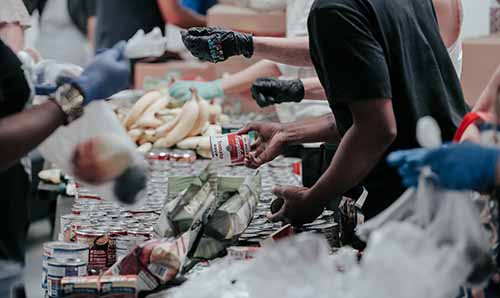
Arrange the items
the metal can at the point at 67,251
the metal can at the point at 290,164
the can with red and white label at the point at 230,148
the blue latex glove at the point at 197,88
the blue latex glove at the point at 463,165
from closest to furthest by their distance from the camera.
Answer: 1. the blue latex glove at the point at 463,165
2. the metal can at the point at 67,251
3. the can with red and white label at the point at 230,148
4. the metal can at the point at 290,164
5. the blue latex glove at the point at 197,88

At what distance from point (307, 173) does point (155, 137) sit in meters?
1.25

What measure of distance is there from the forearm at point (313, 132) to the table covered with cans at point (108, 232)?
0.25 meters

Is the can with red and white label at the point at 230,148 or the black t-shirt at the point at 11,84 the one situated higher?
the black t-shirt at the point at 11,84

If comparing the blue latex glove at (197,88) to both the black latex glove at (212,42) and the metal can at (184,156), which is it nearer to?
the metal can at (184,156)

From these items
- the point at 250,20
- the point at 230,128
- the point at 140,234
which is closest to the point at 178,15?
the point at 250,20

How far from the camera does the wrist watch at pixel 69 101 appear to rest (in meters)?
2.06

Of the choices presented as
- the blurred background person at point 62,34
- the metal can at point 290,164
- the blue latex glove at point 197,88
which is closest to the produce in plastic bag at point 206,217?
the metal can at point 290,164

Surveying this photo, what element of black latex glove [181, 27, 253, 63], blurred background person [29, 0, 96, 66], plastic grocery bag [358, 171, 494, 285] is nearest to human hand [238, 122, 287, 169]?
black latex glove [181, 27, 253, 63]

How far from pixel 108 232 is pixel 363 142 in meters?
0.80

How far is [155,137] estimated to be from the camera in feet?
14.3

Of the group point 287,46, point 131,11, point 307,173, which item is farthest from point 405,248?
point 131,11

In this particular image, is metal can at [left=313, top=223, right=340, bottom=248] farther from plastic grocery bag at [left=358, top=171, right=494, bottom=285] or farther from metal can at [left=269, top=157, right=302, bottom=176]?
metal can at [left=269, top=157, right=302, bottom=176]

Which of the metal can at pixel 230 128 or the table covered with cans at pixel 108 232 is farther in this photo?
the metal can at pixel 230 128

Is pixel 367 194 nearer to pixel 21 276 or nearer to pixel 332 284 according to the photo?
pixel 332 284
